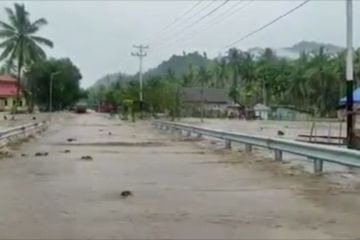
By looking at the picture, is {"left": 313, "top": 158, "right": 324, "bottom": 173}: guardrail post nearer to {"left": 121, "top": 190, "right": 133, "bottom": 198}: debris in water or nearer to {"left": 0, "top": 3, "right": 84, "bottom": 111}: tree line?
{"left": 121, "top": 190, "right": 133, "bottom": 198}: debris in water

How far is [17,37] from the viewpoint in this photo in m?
89.2

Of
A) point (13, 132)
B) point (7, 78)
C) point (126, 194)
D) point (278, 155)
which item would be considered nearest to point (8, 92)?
point (7, 78)

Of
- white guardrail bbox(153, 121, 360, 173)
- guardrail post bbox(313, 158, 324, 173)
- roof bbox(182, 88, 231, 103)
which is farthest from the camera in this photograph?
roof bbox(182, 88, 231, 103)

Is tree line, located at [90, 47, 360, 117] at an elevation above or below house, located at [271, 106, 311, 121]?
above

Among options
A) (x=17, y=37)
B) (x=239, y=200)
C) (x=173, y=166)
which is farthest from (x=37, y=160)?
(x=17, y=37)

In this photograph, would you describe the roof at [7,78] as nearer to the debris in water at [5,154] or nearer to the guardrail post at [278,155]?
the debris in water at [5,154]

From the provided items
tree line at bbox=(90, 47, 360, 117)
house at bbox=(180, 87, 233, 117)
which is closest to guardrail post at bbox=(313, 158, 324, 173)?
tree line at bbox=(90, 47, 360, 117)

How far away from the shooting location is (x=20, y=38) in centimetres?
8912

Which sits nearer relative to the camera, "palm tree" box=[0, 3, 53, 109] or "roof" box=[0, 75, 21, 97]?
"palm tree" box=[0, 3, 53, 109]

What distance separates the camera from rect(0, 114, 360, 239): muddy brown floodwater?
8016 mm

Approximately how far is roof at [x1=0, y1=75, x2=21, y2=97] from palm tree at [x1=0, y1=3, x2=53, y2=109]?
1594 inches

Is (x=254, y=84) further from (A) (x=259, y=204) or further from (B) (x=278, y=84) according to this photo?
(A) (x=259, y=204)

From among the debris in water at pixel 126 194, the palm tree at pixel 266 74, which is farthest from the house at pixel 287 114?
the debris in water at pixel 126 194

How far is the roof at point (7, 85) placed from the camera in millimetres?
131625
